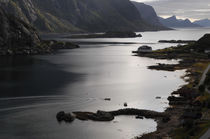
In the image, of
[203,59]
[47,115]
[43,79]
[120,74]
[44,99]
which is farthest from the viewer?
[203,59]

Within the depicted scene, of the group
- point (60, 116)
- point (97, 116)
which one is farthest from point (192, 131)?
point (60, 116)

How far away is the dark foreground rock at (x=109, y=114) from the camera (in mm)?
71125

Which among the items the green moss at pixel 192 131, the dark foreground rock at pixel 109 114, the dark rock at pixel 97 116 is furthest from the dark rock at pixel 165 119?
the dark rock at pixel 97 116

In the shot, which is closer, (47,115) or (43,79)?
(47,115)

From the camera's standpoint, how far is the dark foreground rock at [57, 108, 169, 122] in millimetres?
71125

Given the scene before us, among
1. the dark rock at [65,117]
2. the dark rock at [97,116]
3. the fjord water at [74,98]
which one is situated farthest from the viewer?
the dark rock at [97,116]

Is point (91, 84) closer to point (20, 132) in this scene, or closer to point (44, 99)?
point (44, 99)

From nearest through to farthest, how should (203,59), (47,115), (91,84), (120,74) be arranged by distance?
1. (47,115)
2. (91,84)
3. (120,74)
4. (203,59)

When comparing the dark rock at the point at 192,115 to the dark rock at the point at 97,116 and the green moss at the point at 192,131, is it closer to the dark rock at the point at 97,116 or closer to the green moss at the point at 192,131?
the green moss at the point at 192,131

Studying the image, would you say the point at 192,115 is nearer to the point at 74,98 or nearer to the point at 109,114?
the point at 109,114

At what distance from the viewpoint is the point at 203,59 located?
198000mm

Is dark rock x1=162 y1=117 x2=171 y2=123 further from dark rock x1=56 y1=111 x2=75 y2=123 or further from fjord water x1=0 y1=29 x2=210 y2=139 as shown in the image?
dark rock x1=56 y1=111 x2=75 y2=123

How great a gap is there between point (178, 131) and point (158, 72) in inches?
3857

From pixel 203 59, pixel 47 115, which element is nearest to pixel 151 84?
pixel 47 115
